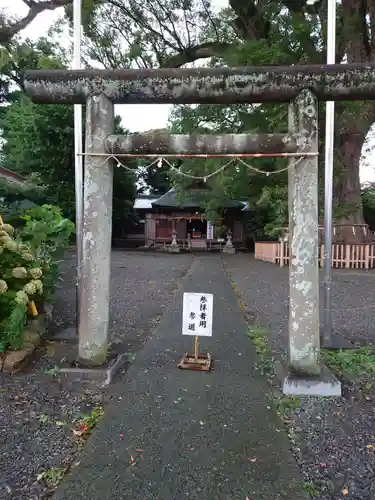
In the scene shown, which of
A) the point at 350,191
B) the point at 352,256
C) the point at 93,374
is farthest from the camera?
the point at 350,191

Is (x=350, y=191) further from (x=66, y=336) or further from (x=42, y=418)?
(x=42, y=418)

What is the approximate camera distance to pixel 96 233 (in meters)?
4.11

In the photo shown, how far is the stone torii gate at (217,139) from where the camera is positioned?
3.83m

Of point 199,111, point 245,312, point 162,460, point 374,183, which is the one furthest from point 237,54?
point 374,183

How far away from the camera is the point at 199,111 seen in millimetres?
16688

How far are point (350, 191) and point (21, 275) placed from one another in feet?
49.4

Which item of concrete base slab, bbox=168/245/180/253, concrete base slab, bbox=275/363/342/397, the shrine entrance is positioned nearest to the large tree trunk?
concrete base slab, bbox=168/245/180/253

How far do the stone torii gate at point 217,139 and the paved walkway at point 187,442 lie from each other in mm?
733

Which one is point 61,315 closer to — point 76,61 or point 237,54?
point 76,61

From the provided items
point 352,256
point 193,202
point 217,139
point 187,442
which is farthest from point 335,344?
point 193,202

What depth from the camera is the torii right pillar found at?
382 centimetres

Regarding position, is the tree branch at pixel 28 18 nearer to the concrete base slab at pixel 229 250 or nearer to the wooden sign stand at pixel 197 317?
the wooden sign stand at pixel 197 317

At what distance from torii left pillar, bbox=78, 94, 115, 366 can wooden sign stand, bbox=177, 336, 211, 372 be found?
99 centimetres

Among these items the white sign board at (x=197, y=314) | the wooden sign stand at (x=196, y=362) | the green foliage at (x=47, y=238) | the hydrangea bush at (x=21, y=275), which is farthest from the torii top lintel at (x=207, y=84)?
the wooden sign stand at (x=196, y=362)
